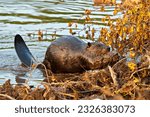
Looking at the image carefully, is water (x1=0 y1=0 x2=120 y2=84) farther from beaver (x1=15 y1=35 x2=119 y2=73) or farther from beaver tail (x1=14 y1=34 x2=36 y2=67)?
beaver (x1=15 y1=35 x2=119 y2=73)

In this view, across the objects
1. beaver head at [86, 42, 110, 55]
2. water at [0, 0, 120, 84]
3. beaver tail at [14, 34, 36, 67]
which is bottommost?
water at [0, 0, 120, 84]

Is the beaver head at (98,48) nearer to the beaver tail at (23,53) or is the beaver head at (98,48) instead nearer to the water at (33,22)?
the water at (33,22)

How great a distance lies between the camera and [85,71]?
809 cm

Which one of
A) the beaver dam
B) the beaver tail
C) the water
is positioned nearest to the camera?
the beaver dam

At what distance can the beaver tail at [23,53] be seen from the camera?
8602mm

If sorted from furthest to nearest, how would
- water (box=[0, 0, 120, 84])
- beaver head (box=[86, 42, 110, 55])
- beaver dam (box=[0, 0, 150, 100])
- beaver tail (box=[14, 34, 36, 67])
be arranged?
water (box=[0, 0, 120, 84]), beaver tail (box=[14, 34, 36, 67]), beaver head (box=[86, 42, 110, 55]), beaver dam (box=[0, 0, 150, 100])

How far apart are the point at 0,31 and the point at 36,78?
3.70 metres

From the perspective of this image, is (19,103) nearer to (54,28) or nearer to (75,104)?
(75,104)

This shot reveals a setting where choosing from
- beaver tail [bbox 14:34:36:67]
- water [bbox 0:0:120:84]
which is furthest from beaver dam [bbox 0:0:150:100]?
beaver tail [bbox 14:34:36:67]

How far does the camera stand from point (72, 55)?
8.38 metres

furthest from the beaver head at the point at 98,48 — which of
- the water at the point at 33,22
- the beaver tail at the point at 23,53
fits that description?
the beaver tail at the point at 23,53

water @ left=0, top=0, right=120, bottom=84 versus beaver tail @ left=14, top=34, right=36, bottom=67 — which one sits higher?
beaver tail @ left=14, top=34, right=36, bottom=67

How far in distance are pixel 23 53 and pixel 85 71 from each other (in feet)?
3.97

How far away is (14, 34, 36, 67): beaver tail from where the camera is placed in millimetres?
8602
